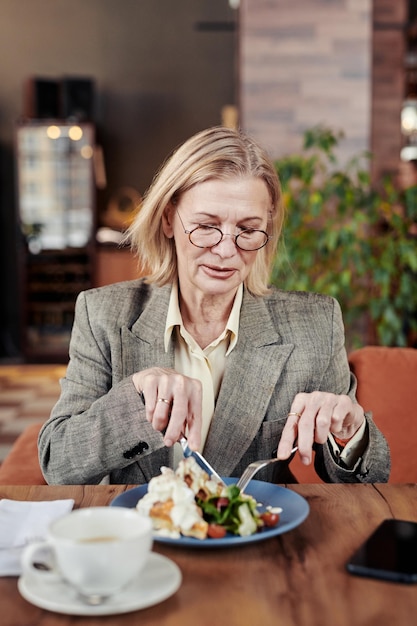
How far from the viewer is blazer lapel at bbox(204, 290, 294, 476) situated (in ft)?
5.61

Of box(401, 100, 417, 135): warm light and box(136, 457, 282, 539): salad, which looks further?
box(401, 100, 417, 135): warm light

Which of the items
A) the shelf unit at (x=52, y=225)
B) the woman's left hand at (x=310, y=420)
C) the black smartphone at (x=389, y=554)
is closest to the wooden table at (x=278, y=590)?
the black smartphone at (x=389, y=554)

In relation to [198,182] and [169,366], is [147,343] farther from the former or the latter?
[198,182]

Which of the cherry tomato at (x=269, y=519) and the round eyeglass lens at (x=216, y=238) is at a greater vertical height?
the round eyeglass lens at (x=216, y=238)

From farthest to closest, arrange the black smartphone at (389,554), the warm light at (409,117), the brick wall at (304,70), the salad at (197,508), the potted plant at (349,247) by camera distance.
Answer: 1. the warm light at (409,117)
2. the brick wall at (304,70)
3. the potted plant at (349,247)
4. the salad at (197,508)
5. the black smartphone at (389,554)

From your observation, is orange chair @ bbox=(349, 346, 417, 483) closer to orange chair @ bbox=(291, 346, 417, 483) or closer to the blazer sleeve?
orange chair @ bbox=(291, 346, 417, 483)

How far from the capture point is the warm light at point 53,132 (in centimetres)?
716

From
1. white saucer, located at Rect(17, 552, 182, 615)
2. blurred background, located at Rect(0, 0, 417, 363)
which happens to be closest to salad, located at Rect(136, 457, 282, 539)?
white saucer, located at Rect(17, 552, 182, 615)

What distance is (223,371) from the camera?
183 centimetres

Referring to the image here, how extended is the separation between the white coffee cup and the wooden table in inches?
2.1

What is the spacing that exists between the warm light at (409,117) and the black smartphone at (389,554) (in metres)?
7.14

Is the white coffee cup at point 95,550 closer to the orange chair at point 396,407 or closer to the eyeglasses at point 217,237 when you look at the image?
the eyeglasses at point 217,237

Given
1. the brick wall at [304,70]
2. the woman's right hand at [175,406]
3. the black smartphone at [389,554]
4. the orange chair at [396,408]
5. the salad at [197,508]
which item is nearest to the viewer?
the black smartphone at [389,554]

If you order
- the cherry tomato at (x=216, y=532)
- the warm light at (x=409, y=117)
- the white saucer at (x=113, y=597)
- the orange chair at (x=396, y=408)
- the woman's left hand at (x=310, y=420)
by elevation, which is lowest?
the orange chair at (x=396, y=408)
